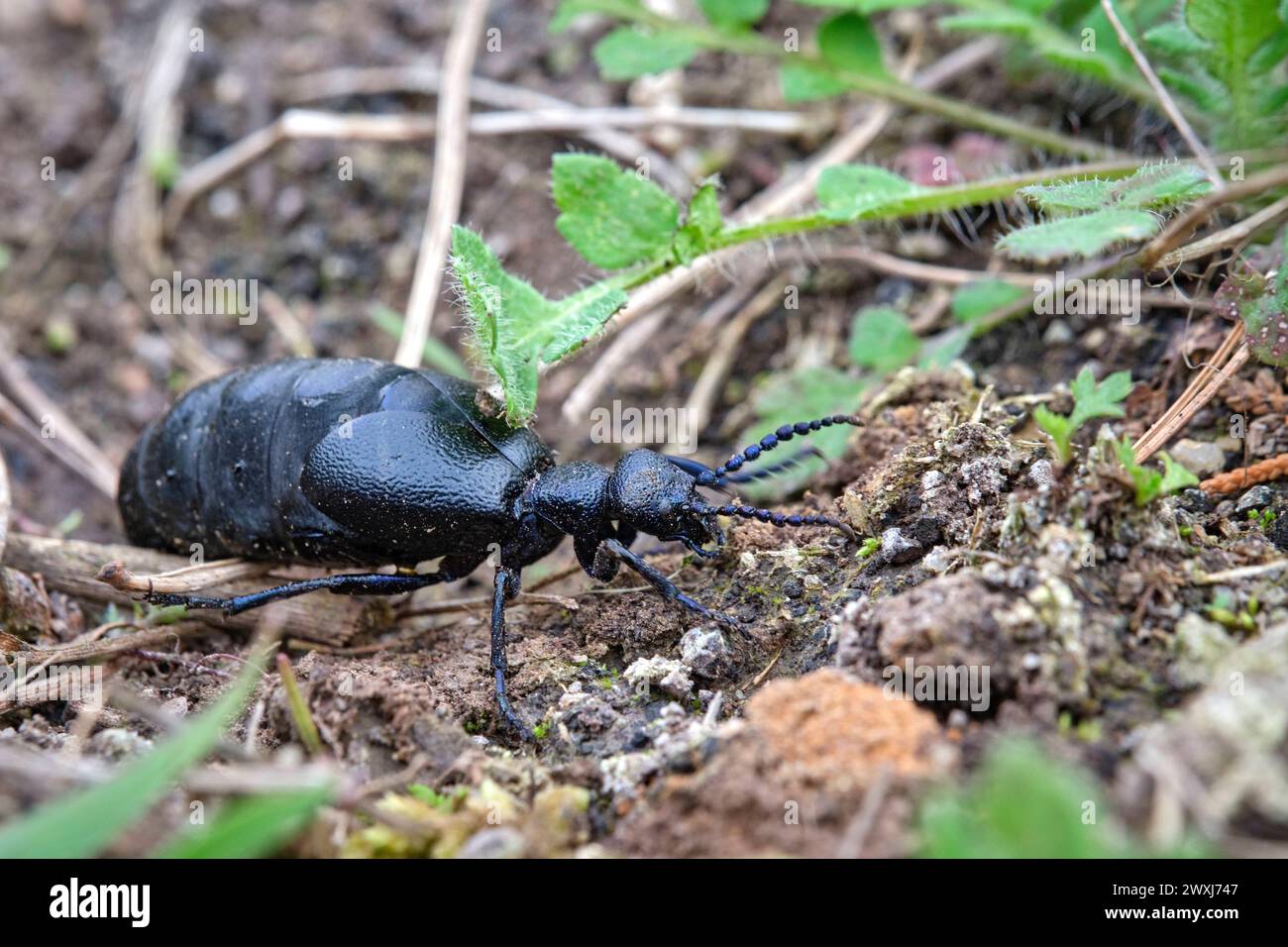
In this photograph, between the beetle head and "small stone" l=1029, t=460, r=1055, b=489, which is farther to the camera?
the beetle head

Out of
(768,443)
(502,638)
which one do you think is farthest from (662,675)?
→ (768,443)

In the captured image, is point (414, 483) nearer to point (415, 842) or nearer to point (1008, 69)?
point (415, 842)

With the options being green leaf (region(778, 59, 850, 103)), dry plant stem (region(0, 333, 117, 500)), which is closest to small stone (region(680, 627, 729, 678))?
green leaf (region(778, 59, 850, 103))

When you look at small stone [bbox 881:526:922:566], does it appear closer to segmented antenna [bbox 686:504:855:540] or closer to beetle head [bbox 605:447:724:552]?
segmented antenna [bbox 686:504:855:540]

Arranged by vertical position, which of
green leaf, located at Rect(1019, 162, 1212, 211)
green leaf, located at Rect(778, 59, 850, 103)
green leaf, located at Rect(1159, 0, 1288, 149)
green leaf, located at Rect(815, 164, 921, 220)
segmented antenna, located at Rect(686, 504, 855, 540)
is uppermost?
green leaf, located at Rect(778, 59, 850, 103)

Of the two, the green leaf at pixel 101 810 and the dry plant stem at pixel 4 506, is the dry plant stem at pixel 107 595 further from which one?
the green leaf at pixel 101 810

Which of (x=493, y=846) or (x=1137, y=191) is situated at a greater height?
(x=1137, y=191)

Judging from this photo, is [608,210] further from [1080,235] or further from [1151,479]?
[1151,479]
